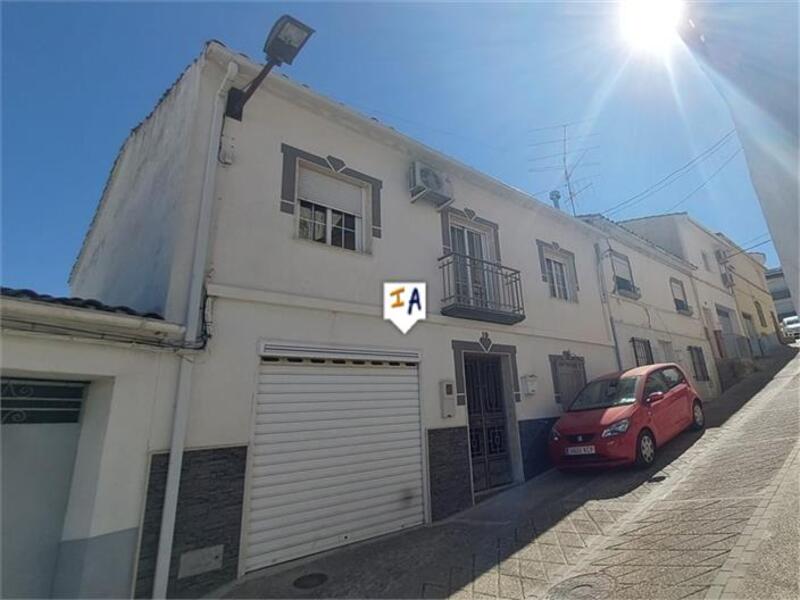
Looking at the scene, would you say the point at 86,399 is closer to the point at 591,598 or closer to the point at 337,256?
the point at 337,256

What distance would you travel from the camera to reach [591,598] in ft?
11.2

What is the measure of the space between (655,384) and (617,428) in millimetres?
1906

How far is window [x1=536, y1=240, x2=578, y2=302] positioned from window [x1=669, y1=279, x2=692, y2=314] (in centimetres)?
780

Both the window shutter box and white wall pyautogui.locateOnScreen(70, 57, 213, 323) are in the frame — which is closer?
white wall pyautogui.locateOnScreen(70, 57, 213, 323)

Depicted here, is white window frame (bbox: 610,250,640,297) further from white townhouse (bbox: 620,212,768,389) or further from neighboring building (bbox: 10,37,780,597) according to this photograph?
white townhouse (bbox: 620,212,768,389)

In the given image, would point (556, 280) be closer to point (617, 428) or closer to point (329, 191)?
point (617, 428)

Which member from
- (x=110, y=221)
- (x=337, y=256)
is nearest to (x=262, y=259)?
(x=337, y=256)

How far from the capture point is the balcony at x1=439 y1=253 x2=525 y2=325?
24.8 ft

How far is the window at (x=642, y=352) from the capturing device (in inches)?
485

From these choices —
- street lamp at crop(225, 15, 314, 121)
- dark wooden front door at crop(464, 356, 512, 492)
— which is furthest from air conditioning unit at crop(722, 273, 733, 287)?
street lamp at crop(225, 15, 314, 121)

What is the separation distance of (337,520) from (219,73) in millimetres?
6446

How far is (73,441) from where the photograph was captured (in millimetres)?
4152

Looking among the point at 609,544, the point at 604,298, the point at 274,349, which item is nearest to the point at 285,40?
the point at 274,349

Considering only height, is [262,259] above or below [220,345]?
above
